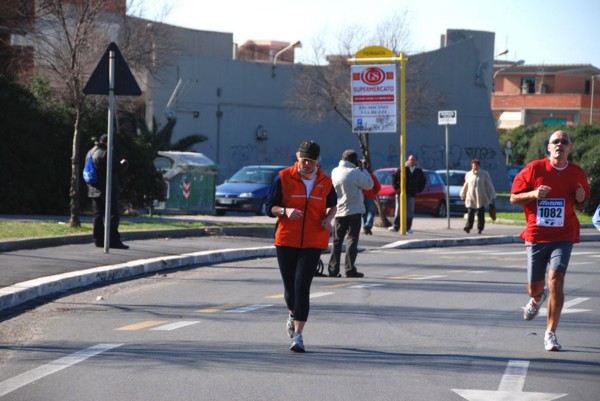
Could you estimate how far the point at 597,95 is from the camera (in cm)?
9406

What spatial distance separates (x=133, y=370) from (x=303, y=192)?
2272 mm

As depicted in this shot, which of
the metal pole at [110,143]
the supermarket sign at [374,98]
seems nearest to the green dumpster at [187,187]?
the supermarket sign at [374,98]

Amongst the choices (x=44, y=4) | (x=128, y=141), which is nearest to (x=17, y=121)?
(x=128, y=141)

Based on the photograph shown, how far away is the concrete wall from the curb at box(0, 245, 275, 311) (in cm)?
2381

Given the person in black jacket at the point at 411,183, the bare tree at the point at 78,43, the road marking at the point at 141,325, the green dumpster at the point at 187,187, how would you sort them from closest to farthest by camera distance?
1. the road marking at the point at 141,325
2. the bare tree at the point at 78,43
3. the person in black jacket at the point at 411,183
4. the green dumpster at the point at 187,187

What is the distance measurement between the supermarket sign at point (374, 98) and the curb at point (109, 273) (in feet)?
20.7

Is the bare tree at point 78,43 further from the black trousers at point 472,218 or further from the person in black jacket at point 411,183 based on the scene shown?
the black trousers at point 472,218

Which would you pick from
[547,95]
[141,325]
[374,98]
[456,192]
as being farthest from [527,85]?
[141,325]

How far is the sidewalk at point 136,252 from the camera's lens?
1330cm

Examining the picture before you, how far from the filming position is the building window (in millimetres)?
97000

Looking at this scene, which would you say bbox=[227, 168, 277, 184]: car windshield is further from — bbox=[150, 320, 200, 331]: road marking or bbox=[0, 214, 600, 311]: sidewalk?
bbox=[150, 320, 200, 331]: road marking

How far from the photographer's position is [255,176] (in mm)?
33062

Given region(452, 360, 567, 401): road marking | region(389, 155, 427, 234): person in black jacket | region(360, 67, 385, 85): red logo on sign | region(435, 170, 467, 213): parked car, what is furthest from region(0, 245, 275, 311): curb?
region(435, 170, 467, 213): parked car

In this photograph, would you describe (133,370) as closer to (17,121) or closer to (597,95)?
(17,121)
